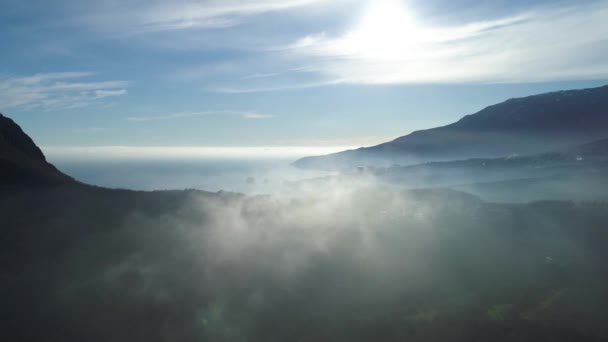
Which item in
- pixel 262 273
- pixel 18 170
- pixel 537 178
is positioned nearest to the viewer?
pixel 262 273

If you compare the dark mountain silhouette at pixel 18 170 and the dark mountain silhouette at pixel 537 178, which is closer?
the dark mountain silhouette at pixel 18 170

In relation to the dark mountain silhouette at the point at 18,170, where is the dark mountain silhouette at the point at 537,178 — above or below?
below

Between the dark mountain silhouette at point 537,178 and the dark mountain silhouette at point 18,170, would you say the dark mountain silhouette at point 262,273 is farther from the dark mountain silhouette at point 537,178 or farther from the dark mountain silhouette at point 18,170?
the dark mountain silhouette at point 537,178

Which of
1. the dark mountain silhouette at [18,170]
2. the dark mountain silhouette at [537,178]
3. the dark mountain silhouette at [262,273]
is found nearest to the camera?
the dark mountain silhouette at [262,273]

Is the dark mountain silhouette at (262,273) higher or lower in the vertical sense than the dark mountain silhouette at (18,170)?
lower

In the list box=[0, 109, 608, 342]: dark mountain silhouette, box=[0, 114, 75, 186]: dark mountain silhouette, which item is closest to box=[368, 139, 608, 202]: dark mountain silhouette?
box=[0, 109, 608, 342]: dark mountain silhouette

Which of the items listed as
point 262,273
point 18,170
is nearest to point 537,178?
point 262,273

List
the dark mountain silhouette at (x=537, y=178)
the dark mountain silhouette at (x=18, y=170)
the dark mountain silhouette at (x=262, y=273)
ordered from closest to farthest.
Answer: the dark mountain silhouette at (x=262, y=273), the dark mountain silhouette at (x=18, y=170), the dark mountain silhouette at (x=537, y=178)

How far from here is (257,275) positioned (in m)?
30.6

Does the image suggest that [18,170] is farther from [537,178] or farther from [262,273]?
[537,178]

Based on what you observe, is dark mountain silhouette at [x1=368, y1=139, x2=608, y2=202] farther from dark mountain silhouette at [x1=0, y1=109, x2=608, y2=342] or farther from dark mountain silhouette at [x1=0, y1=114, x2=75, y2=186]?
dark mountain silhouette at [x1=0, y1=114, x2=75, y2=186]

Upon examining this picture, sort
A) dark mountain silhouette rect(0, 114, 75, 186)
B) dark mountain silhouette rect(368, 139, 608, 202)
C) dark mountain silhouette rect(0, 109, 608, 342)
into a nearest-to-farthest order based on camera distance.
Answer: dark mountain silhouette rect(0, 109, 608, 342), dark mountain silhouette rect(0, 114, 75, 186), dark mountain silhouette rect(368, 139, 608, 202)

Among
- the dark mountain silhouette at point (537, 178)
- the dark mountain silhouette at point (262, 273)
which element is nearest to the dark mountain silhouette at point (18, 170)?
the dark mountain silhouette at point (262, 273)

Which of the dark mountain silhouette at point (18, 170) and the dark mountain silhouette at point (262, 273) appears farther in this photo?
the dark mountain silhouette at point (18, 170)
